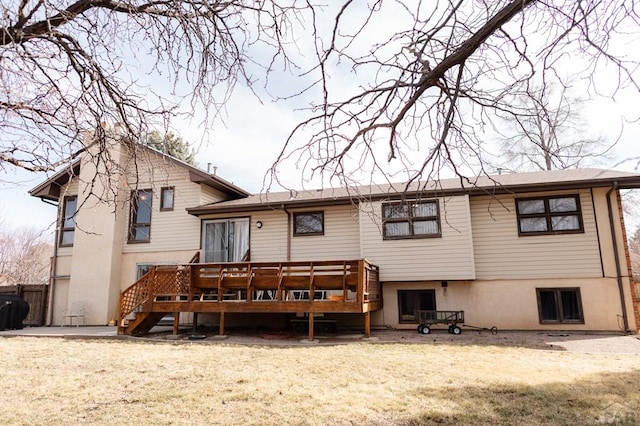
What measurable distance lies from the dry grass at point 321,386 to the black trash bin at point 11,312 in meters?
6.32

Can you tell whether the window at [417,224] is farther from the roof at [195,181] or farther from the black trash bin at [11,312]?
the black trash bin at [11,312]

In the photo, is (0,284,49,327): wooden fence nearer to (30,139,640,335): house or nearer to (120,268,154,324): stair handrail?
(30,139,640,335): house

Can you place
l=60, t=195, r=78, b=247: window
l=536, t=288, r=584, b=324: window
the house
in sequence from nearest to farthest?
1. the house
2. l=536, t=288, r=584, b=324: window
3. l=60, t=195, r=78, b=247: window

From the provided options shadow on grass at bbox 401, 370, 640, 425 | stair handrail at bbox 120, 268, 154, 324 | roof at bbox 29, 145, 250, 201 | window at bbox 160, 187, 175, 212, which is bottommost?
shadow on grass at bbox 401, 370, 640, 425

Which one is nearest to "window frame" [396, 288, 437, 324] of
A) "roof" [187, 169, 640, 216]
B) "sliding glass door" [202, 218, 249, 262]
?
"roof" [187, 169, 640, 216]

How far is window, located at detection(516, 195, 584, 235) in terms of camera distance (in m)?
11.2

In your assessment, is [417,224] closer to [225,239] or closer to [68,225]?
[225,239]

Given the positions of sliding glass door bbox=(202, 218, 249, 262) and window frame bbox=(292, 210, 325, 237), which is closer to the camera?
window frame bbox=(292, 210, 325, 237)

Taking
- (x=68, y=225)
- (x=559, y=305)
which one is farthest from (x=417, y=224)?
(x=68, y=225)

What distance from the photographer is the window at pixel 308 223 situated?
13266 mm

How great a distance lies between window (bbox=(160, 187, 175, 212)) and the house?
3.50ft

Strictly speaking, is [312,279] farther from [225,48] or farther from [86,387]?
[225,48]

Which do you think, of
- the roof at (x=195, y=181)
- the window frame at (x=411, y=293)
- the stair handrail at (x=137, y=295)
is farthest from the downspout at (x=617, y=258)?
the stair handrail at (x=137, y=295)

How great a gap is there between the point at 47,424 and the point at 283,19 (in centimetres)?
434
